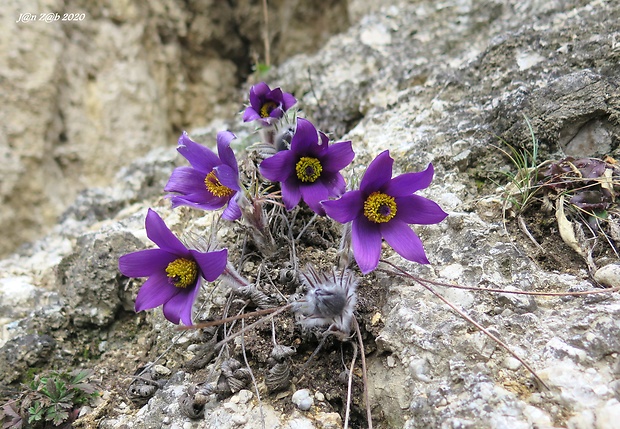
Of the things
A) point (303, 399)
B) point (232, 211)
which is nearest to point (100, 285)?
point (232, 211)

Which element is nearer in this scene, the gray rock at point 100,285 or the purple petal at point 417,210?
the purple petal at point 417,210

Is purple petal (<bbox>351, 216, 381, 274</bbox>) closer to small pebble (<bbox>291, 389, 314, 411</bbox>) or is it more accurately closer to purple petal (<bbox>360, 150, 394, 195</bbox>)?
purple petal (<bbox>360, 150, 394, 195</bbox>)

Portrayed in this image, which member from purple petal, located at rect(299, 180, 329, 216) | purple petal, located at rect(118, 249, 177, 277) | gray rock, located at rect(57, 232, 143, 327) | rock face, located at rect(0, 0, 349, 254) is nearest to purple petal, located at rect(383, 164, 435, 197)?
purple petal, located at rect(299, 180, 329, 216)

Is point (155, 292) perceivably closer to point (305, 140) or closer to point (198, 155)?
point (198, 155)

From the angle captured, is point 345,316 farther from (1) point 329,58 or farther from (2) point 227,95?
(2) point 227,95

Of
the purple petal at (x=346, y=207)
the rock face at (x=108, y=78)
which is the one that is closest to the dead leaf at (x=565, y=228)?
the purple petal at (x=346, y=207)

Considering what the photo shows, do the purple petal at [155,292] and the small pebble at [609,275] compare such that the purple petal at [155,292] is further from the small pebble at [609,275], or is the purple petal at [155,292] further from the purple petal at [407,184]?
the small pebble at [609,275]
